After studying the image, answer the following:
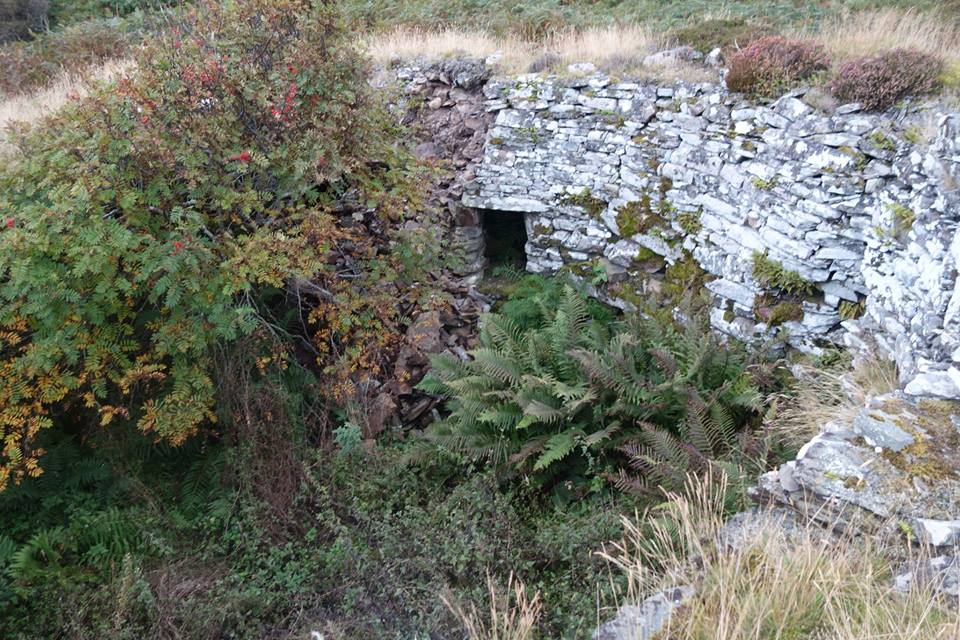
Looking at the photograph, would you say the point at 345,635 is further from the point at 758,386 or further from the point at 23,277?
the point at 758,386

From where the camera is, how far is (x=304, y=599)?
484 centimetres

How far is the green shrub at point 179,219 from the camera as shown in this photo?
5.00 m

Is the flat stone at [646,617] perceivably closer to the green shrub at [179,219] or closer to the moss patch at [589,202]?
the green shrub at [179,219]

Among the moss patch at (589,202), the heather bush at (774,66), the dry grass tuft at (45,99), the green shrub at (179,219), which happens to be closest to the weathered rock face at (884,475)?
the heather bush at (774,66)

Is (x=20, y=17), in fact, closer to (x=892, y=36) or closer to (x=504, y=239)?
(x=504, y=239)

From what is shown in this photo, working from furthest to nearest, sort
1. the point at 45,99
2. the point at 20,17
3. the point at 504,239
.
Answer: the point at 20,17 → the point at 45,99 → the point at 504,239

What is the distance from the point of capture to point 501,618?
4.00 m

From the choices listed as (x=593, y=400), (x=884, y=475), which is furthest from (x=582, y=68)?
(x=884, y=475)

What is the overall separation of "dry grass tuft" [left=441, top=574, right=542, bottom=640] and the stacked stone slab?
2.68 m

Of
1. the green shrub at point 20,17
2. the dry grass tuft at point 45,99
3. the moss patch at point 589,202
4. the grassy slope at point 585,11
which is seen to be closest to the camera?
the moss patch at point 589,202

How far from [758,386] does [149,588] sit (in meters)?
4.80

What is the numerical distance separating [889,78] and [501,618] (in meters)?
5.11

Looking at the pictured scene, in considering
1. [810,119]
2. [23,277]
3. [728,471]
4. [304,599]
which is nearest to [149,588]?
[304,599]

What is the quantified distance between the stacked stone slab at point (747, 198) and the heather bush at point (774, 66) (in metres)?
0.20
